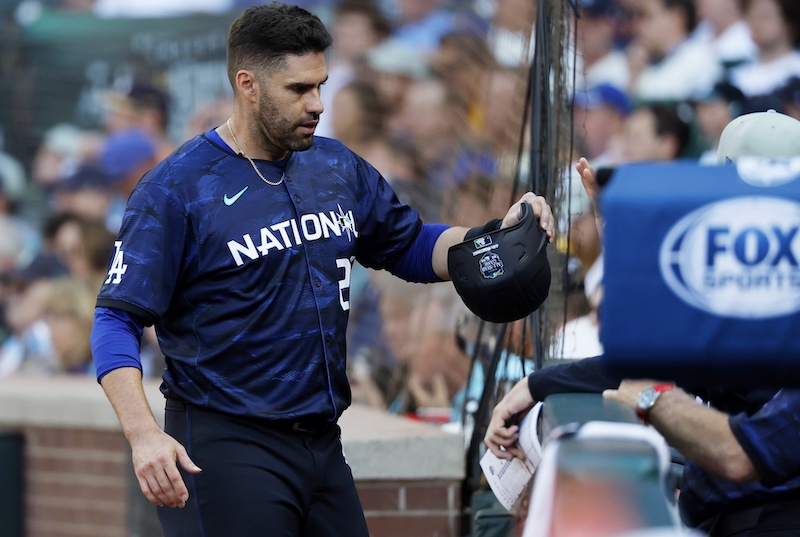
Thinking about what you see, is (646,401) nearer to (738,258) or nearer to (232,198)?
(738,258)

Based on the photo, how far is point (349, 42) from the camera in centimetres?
852

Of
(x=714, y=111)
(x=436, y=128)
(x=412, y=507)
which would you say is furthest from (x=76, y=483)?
(x=714, y=111)

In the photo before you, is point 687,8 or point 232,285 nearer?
point 232,285

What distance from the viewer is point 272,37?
11.5 ft

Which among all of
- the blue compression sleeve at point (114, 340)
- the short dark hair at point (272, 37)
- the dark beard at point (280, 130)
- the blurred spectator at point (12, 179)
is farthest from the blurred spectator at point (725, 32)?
the blurred spectator at point (12, 179)

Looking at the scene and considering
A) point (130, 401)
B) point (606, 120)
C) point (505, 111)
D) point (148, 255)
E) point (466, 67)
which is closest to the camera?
point (130, 401)

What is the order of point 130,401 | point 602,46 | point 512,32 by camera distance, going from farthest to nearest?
point 602,46 → point 512,32 → point 130,401

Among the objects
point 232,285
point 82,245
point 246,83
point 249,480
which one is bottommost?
point 249,480

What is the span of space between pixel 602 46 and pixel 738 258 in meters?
5.40

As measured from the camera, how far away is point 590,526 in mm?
Answer: 2166

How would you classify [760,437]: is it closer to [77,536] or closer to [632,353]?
[632,353]

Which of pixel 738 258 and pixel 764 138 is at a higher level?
pixel 764 138

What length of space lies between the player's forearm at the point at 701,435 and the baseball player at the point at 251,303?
937mm

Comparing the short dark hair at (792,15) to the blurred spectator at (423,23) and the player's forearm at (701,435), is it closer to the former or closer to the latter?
the blurred spectator at (423,23)
